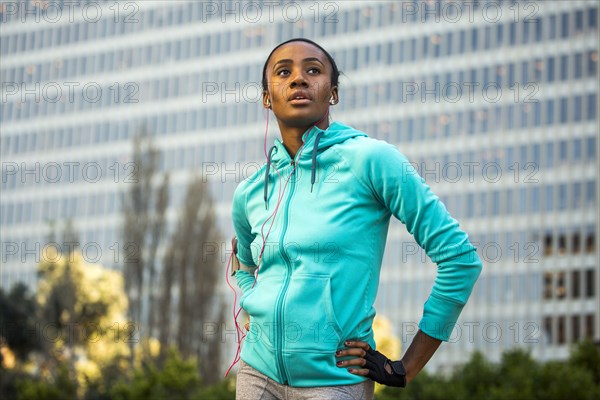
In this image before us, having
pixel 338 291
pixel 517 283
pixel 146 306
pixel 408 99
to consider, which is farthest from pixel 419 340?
pixel 408 99

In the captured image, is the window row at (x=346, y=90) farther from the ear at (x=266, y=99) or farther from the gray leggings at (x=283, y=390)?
the gray leggings at (x=283, y=390)

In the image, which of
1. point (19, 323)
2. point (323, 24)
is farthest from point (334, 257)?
point (323, 24)

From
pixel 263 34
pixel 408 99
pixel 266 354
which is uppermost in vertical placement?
pixel 263 34

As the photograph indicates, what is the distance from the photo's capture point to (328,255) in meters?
2.69

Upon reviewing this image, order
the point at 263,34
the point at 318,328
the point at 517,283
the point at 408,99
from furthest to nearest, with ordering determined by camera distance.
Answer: the point at 263,34 → the point at 408,99 → the point at 517,283 → the point at 318,328

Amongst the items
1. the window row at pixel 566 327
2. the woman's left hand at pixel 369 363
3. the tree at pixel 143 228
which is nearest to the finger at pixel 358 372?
the woman's left hand at pixel 369 363

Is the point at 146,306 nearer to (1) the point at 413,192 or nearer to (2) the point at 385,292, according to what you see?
(2) the point at 385,292

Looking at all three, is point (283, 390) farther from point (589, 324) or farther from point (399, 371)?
point (589, 324)

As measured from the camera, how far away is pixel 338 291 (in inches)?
105

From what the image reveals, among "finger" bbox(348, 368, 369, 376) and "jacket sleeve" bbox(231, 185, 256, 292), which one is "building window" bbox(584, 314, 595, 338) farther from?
"finger" bbox(348, 368, 369, 376)

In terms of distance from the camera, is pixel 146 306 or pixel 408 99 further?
pixel 408 99

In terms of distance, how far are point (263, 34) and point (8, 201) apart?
21.2m

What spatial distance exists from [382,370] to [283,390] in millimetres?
266

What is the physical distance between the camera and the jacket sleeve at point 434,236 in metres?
2.70
